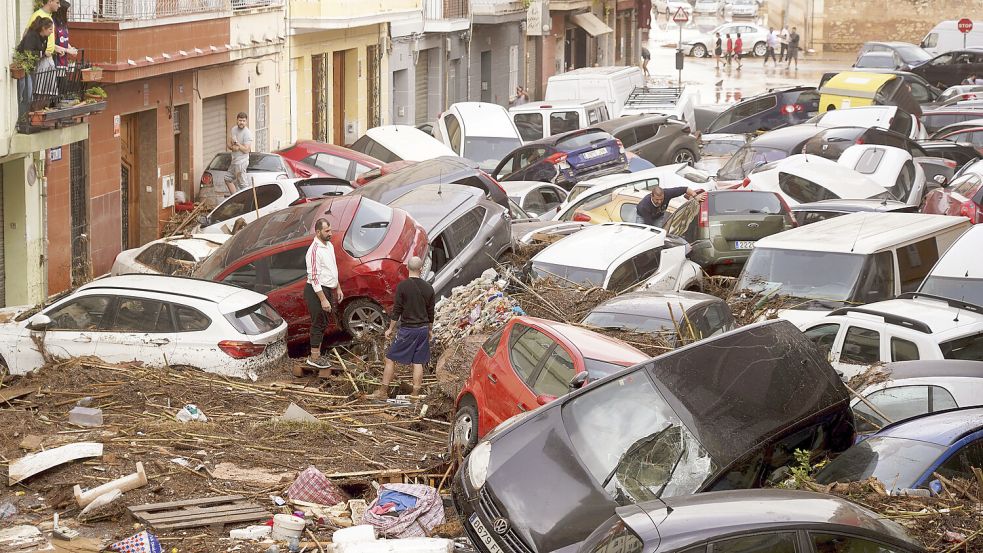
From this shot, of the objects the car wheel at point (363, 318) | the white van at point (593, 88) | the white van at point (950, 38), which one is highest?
the white van at point (950, 38)

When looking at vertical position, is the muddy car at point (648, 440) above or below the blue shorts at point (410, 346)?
above

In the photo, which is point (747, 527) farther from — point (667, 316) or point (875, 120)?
point (875, 120)

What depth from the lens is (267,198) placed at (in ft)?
71.2

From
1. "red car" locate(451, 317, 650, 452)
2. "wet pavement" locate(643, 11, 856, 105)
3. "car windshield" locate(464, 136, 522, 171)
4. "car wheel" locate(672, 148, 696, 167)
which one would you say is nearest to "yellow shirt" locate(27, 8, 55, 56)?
"red car" locate(451, 317, 650, 452)

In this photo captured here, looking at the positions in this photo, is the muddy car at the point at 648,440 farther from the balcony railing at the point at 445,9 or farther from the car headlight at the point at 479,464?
the balcony railing at the point at 445,9

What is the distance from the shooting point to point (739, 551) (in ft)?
22.2

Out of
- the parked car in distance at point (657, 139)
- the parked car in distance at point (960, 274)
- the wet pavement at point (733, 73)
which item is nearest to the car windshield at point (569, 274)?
the parked car in distance at point (960, 274)

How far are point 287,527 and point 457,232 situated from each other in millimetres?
8031

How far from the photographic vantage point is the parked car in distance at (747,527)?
22.1 ft

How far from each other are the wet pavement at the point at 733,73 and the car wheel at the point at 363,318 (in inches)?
1239

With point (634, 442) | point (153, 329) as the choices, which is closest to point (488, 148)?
point (153, 329)

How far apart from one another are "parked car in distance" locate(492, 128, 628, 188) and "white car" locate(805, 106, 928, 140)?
5.04 m

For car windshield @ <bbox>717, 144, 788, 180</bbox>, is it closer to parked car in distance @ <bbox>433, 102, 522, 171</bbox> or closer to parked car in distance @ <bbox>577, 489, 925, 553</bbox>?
parked car in distance @ <bbox>433, 102, 522, 171</bbox>

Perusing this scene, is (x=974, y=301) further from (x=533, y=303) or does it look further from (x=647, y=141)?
(x=647, y=141)
